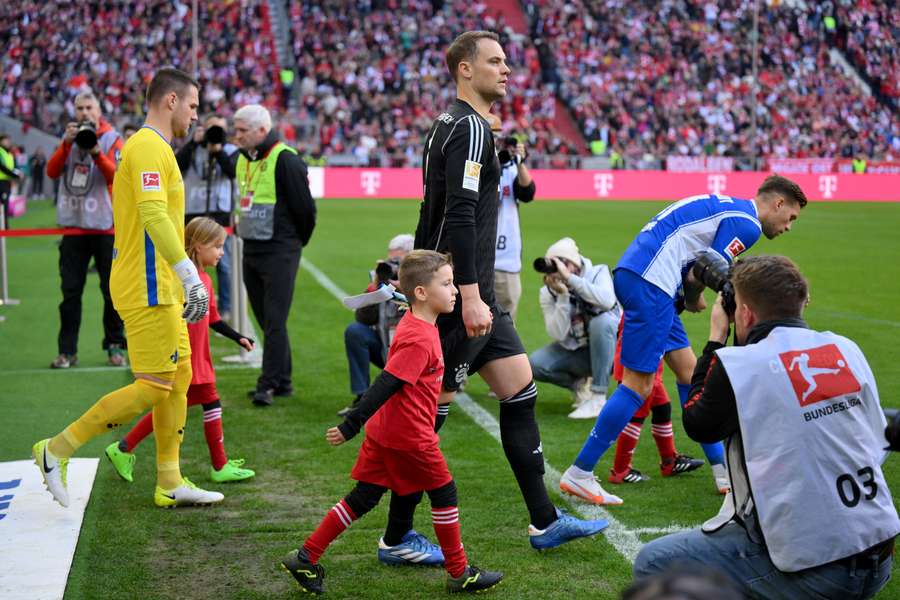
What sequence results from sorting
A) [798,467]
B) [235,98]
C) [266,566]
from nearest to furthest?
1. [798,467]
2. [266,566]
3. [235,98]

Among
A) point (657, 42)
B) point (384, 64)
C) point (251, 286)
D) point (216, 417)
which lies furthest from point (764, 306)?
point (657, 42)

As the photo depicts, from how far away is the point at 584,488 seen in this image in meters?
5.55

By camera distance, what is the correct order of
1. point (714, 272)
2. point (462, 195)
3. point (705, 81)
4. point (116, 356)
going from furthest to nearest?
point (705, 81)
point (116, 356)
point (462, 195)
point (714, 272)

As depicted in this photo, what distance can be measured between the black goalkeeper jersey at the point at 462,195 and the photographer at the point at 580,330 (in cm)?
270

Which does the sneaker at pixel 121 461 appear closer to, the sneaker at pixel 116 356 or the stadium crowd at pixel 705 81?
the sneaker at pixel 116 356

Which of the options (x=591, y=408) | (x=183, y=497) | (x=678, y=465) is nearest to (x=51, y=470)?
(x=183, y=497)

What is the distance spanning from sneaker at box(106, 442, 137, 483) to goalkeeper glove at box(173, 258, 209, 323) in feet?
4.11

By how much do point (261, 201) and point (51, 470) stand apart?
3.17 meters

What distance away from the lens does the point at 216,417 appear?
19.7 ft

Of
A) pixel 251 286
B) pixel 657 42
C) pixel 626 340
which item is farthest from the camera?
pixel 657 42

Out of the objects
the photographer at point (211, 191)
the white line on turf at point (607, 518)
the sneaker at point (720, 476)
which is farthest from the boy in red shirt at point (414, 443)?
the photographer at point (211, 191)

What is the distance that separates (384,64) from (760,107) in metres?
14.3

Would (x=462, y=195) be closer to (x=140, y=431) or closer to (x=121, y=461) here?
(x=140, y=431)

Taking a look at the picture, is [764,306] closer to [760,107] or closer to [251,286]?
[251,286]
